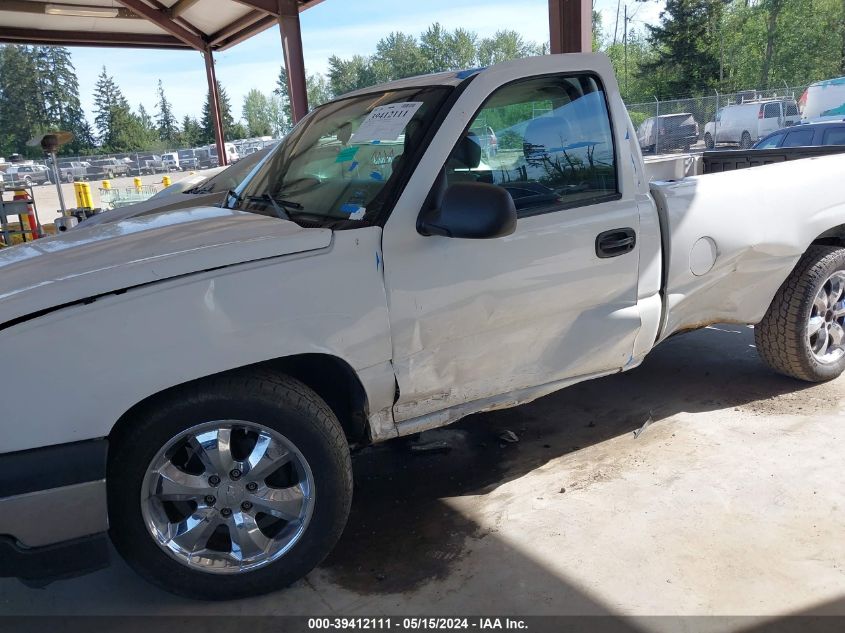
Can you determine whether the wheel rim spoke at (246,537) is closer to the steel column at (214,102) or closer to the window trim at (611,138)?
the window trim at (611,138)

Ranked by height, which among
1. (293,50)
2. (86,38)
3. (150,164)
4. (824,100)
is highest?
(86,38)

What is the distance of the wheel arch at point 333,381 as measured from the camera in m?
2.66

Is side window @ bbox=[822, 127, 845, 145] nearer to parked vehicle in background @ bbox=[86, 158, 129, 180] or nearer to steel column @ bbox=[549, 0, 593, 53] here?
Result: steel column @ bbox=[549, 0, 593, 53]

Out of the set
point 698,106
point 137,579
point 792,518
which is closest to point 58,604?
point 137,579

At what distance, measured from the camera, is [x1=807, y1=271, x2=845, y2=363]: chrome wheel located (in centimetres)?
421

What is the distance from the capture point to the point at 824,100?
24.9 m

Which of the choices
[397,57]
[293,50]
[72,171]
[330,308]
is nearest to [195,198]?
[330,308]

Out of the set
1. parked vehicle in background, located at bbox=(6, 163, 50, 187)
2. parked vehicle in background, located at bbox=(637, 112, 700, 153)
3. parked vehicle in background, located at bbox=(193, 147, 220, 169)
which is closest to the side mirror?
parked vehicle in background, located at bbox=(637, 112, 700, 153)

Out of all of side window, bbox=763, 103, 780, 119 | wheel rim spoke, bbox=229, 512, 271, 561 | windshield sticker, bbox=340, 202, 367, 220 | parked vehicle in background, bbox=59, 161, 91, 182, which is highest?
parked vehicle in background, bbox=59, 161, 91, 182

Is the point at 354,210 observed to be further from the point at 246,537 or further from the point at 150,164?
the point at 150,164

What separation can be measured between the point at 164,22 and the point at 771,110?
2260 centimetres

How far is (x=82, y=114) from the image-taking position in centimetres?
9450

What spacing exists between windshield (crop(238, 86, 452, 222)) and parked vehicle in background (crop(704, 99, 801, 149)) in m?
→ 26.2

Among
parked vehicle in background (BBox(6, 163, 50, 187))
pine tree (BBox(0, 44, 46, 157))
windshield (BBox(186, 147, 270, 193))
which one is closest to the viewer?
windshield (BBox(186, 147, 270, 193))
